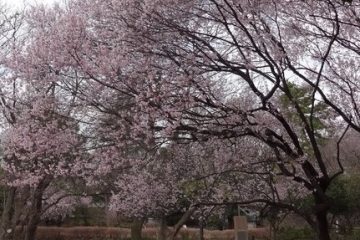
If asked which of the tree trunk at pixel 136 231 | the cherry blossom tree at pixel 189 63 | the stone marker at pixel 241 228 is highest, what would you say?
the cherry blossom tree at pixel 189 63

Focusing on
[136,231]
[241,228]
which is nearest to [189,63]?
[241,228]

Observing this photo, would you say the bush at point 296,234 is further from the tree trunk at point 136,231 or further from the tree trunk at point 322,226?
the tree trunk at point 322,226

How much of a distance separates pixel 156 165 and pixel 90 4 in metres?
4.34

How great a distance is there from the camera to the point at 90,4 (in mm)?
8492

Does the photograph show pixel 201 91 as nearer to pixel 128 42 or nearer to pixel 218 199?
pixel 128 42

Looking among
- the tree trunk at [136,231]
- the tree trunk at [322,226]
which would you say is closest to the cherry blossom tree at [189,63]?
the tree trunk at [322,226]

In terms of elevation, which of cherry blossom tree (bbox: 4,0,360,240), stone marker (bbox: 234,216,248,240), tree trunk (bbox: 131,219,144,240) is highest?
cherry blossom tree (bbox: 4,0,360,240)

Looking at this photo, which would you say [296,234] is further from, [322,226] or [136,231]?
[322,226]

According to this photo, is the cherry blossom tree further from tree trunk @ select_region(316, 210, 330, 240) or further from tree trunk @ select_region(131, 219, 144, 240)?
tree trunk @ select_region(131, 219, 144, 240)

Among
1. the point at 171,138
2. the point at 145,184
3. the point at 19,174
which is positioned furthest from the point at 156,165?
the point at 171,138

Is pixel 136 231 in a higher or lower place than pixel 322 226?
higher

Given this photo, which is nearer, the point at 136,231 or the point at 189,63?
the point at 189,63

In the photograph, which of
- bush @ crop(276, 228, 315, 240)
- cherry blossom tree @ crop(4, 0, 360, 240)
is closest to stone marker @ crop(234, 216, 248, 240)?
cherry blossom tree @ crop(4, 0, 360, 240)

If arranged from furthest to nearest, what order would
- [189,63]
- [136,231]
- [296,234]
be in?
[296,234], [136,231], [189,63]
